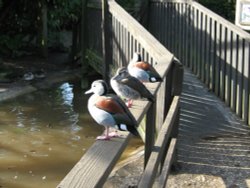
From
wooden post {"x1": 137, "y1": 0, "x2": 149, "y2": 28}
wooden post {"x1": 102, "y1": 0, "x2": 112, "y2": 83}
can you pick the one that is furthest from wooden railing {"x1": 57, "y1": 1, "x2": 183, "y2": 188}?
wooden post {"x1": 137, "y1": 0, "x2": 149, "y2": 28}

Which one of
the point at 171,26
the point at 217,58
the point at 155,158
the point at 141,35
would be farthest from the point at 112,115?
the point at 171,26

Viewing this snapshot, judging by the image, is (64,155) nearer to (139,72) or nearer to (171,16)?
(139,72)

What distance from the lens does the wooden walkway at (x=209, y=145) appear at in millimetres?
4793

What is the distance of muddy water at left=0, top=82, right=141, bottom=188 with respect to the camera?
598 cm

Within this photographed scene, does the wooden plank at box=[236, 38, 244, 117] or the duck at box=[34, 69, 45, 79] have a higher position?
the wooden plank at box=[236, 38, 244, 117]

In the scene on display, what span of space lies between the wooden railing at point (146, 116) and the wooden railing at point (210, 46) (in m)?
1.16

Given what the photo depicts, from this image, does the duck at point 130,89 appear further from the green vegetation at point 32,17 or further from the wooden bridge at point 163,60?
the green vegetation at point 32,17

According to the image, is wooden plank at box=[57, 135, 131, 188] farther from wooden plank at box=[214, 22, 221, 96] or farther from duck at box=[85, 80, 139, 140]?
wooden plank at box=[214, 22, 221, 96]

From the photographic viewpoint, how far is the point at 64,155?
21.6 ft

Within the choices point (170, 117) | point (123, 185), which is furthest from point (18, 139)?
point (170, 117)

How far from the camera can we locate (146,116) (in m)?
4.03

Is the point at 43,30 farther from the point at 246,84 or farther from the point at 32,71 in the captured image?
the point at 246,84

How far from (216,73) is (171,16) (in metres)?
2.42

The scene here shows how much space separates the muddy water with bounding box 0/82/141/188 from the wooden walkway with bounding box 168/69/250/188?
1.43 metres
